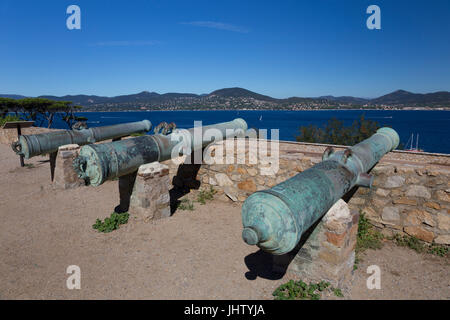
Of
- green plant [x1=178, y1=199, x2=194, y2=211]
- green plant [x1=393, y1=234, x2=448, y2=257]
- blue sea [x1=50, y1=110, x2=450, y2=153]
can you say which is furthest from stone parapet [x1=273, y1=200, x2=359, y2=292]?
blue sea [x1=50, y1=110, x2=450, y2=153]

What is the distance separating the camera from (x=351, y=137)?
1548 cm

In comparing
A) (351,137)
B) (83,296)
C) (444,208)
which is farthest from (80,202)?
(351,137)

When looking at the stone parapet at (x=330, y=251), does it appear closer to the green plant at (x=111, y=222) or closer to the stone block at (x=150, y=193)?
the stone block at (x=150, y=193)

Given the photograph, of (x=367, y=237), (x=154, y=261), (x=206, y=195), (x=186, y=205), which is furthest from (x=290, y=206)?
(x=206, y=195)

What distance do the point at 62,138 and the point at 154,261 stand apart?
15.3 feet

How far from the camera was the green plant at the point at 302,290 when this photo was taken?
3.06 metres

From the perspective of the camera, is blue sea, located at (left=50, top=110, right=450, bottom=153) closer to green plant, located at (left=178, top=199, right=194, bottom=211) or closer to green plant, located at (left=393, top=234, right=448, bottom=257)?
green plant, located at (left=393, top=234, right=448, bottom=257)

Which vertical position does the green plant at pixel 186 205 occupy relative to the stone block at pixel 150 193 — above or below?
below

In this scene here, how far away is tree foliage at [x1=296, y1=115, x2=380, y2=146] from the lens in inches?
585

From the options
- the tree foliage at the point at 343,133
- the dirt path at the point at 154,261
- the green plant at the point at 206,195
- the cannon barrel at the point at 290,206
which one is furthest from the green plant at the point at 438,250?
the tree foliage at the point at 343,133

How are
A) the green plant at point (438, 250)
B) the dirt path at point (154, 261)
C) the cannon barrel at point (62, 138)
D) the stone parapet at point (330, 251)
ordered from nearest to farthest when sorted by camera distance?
the stone parapet at point (330, 251)
the dirt path at point (154, 261)
the green plant at point (438, 250)
the cannon barrel at point (62, 138)

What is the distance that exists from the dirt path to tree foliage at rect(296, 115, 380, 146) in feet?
39.0

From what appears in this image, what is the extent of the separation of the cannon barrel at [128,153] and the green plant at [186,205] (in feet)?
3.76

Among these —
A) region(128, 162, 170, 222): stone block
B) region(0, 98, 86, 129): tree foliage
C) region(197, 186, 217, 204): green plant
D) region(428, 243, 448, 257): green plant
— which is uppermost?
region(0, 98, 86, 129): tree foliage
